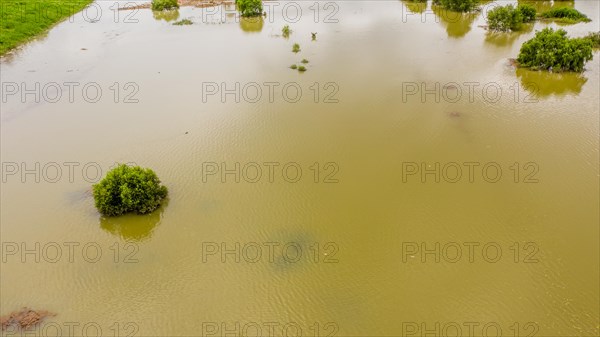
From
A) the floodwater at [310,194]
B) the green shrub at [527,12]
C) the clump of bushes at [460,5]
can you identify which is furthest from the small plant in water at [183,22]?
the green shrub at [527,12]

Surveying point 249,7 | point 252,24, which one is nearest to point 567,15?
point 252,24

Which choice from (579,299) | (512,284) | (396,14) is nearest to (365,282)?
(512,284)

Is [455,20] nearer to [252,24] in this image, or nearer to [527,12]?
[527,12]

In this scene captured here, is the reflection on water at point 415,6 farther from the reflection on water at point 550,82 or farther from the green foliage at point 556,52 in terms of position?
the reflection on water at point 550,82

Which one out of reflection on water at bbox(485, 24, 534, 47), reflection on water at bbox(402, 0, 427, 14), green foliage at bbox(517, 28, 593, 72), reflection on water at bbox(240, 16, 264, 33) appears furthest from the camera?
reflection on water at bbox(402, 0, 427, 14)

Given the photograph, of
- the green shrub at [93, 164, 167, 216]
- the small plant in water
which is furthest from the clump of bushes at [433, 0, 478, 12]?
the green shrub at [93, 164, 167, 216]

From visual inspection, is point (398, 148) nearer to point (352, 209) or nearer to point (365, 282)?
point (352, 209)

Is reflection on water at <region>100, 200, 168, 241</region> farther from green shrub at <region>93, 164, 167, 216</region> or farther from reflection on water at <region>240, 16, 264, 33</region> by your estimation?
reflection on water at <region>240, 16, 264, 33</region>
